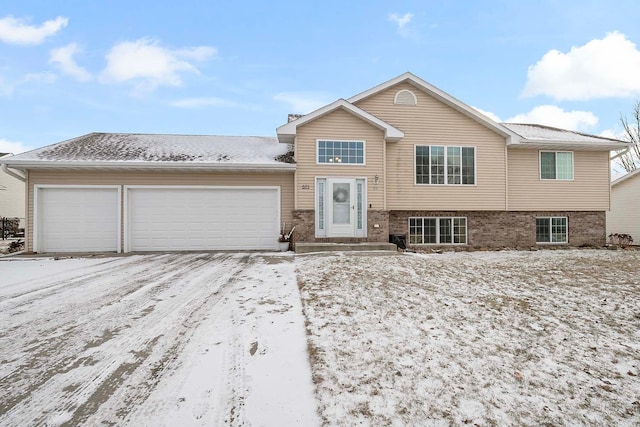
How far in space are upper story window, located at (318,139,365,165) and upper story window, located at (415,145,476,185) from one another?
255 cm

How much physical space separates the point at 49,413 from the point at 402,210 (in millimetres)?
10858

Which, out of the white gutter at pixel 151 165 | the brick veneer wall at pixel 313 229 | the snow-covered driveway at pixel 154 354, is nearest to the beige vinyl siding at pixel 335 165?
the brick veneer wall at pixel 313 229

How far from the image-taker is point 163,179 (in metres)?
10.4

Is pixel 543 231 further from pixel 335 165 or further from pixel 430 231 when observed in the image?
pixel 335 165

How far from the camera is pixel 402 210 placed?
456 inches

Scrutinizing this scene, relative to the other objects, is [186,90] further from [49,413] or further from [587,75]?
[587,75]

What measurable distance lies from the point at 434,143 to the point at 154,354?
11449 mm

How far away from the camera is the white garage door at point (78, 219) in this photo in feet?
33.1

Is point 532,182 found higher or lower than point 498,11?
lower

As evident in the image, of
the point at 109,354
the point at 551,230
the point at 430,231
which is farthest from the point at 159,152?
the point at 551,230

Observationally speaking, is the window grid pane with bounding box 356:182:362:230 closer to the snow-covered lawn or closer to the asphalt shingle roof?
the asphalt shingle roof

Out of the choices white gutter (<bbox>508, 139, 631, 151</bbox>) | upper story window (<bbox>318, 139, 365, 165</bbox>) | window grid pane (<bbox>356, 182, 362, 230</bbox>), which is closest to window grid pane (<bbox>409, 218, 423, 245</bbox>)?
window grid pane (<bbox>356, 182, 362, 230</bbox>)

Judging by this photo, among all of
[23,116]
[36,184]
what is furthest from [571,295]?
[23,116]

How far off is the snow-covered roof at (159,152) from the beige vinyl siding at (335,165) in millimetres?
659
